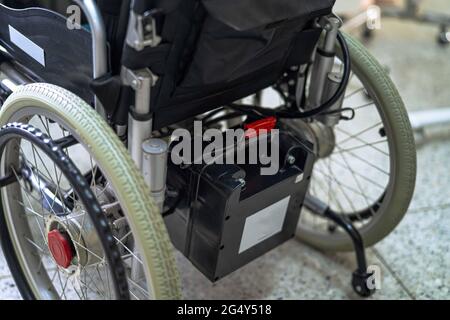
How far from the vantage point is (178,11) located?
970 mm

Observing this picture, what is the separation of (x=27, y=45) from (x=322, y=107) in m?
0.64

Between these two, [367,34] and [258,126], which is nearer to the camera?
[258,126]

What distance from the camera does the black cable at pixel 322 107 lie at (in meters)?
1.30

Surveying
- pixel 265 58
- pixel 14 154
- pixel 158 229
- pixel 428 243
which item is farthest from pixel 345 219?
pixel 14 154

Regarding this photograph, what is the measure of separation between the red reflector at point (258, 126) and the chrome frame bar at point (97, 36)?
0.35 metres

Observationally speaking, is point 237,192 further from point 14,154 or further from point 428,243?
point 428,243

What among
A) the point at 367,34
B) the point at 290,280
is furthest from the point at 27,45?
the point at 367,34

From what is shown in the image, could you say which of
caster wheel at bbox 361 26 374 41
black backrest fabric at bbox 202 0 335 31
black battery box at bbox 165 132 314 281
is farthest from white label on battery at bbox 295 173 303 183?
caster wheel at bbox 361 26 374 41

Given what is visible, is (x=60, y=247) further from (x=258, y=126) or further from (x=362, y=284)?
(x=362, y=284)

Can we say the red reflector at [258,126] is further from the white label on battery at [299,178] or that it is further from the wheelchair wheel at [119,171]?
the wheelchair wheel at [119,171]

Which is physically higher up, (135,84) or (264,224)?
(135,84)

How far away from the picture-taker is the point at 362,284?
152 cm

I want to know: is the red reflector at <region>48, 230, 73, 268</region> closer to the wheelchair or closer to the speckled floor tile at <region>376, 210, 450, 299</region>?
the wheelchair

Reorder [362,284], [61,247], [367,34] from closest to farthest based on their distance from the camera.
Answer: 1. [61,247]
2. [362,284]
3. [367,34]
